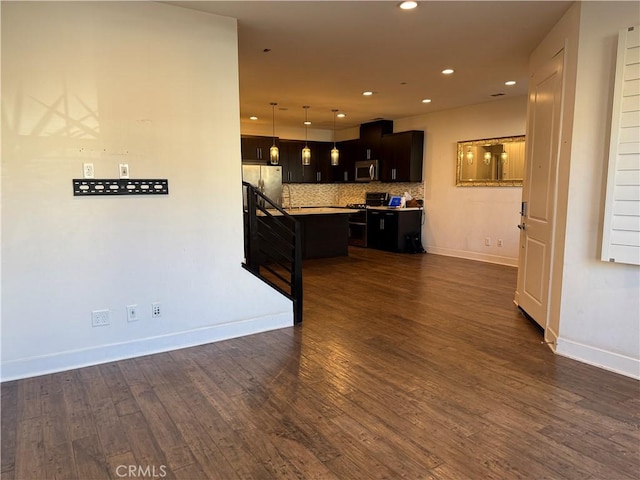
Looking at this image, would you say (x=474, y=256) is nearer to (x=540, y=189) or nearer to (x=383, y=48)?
(x=540, y=189)

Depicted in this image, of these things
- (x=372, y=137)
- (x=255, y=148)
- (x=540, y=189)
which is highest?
(x=372, y=137)

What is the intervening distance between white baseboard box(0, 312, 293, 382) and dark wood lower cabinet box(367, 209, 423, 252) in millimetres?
4581

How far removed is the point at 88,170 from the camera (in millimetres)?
2805

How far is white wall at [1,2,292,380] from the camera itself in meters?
2.63

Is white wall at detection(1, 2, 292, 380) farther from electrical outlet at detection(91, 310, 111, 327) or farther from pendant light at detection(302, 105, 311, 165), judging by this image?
pendant light at detection(302, 105, 311, 165)

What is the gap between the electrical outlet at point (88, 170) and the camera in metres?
2.79

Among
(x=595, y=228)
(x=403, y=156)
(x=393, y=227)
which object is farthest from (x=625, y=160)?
(x=403, y=156)

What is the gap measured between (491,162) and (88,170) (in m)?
6.06

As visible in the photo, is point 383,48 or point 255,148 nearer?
point 383,48

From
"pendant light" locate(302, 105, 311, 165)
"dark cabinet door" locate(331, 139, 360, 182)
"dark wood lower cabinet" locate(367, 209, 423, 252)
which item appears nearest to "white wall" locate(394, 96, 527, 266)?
"dark wood lower cabinet" locate(367, 209, 423, 252)

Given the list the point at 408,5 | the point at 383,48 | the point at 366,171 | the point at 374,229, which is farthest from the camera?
the point at 366,171

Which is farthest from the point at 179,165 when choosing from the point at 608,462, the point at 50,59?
the point at 608,462

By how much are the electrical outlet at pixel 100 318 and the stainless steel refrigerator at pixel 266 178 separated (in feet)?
18.5

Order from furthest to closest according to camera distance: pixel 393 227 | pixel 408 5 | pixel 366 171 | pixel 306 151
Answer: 1. pixel 366 171
2. pixel 393 227
3. pixel 306 151
4. pixel 408 5
